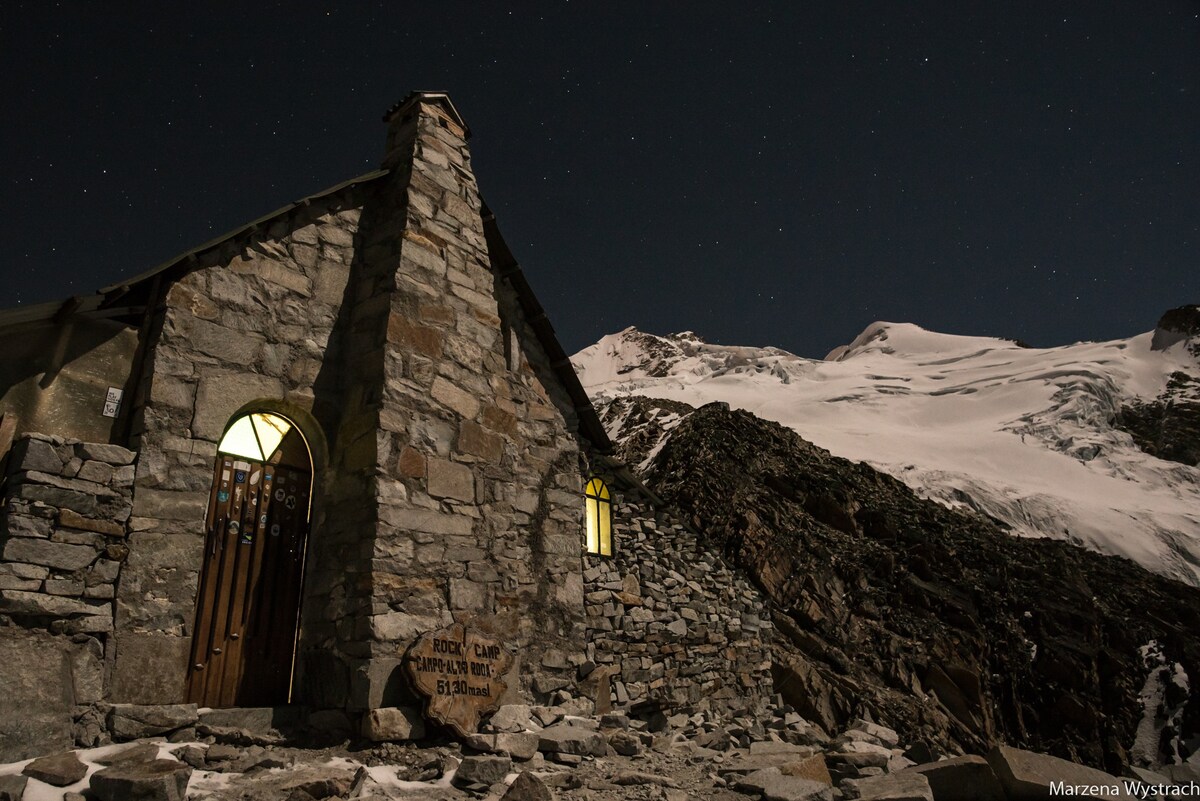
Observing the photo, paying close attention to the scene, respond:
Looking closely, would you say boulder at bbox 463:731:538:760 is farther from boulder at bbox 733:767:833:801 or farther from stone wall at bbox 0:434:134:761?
stone wall at bbox 0:434:134:761

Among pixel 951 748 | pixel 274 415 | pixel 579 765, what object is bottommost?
pixel 951 748

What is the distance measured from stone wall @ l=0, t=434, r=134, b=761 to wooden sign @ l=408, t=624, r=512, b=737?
96.2 inches

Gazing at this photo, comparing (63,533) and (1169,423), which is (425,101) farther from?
(1169,423)

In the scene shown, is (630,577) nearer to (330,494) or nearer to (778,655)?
(778,655)

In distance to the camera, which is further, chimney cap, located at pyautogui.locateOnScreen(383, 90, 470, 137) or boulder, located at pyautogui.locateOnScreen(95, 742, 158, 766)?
chimney cap, located at pyautogui.locateOnScreen(383, 90, 470, 137)

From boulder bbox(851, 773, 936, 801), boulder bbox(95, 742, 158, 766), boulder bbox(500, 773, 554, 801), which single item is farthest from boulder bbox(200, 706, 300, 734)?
boulder bbox(851, 773, 936, 801)

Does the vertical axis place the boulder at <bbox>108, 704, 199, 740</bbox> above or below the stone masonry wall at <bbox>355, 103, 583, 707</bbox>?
below

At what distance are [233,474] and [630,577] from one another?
612 centimetres

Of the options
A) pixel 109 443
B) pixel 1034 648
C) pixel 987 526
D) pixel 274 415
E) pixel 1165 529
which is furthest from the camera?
pixel 1165 529

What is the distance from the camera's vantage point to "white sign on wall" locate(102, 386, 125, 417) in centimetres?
630

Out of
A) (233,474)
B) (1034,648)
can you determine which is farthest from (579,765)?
(1034,648)

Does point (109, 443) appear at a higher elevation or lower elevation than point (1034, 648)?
higher

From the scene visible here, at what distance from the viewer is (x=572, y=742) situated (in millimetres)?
6539

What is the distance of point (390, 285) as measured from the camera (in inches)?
310
